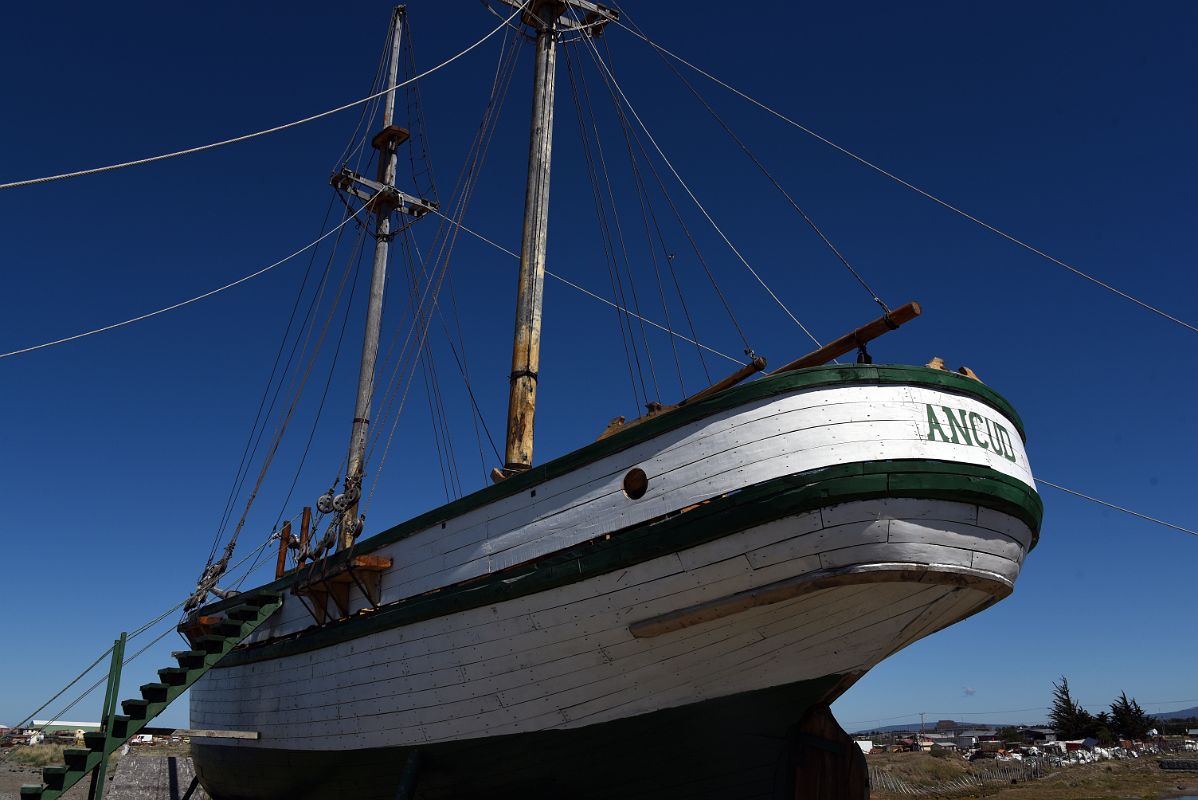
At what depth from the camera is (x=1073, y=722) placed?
4800cm

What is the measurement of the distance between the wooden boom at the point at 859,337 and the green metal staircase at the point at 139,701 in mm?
8303

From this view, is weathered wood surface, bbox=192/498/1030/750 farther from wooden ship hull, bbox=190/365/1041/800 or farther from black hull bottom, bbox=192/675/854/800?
black hull bottom, bbox=192/675/854/800

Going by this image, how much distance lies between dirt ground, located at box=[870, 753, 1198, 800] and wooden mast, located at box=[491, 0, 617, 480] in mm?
15554

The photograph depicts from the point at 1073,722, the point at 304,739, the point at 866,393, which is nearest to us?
the point at 866,393

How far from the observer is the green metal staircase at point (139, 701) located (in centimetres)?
926

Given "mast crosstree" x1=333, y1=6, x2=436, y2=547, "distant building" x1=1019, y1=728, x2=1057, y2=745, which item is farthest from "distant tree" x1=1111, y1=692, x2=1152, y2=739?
"mast crosstree" x1=333, y1=6, x2=436, y2=547

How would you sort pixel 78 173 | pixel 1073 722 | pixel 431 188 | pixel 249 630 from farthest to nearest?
1. pixel 1073 722
2. pixel 431 188
3. pixel 249 630
4. pixel 78 173

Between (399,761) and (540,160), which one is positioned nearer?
(399,761)

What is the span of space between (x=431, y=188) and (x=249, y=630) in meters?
15.4

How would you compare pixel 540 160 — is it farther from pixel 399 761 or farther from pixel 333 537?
pixel 399 761

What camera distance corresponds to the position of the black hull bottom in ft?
23.9

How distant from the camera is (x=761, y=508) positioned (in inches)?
255

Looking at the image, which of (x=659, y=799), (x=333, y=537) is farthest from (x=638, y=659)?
(x=333, y=537)

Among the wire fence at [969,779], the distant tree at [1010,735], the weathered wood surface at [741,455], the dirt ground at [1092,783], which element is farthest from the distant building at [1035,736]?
the weathered wood surface at [741,455]
